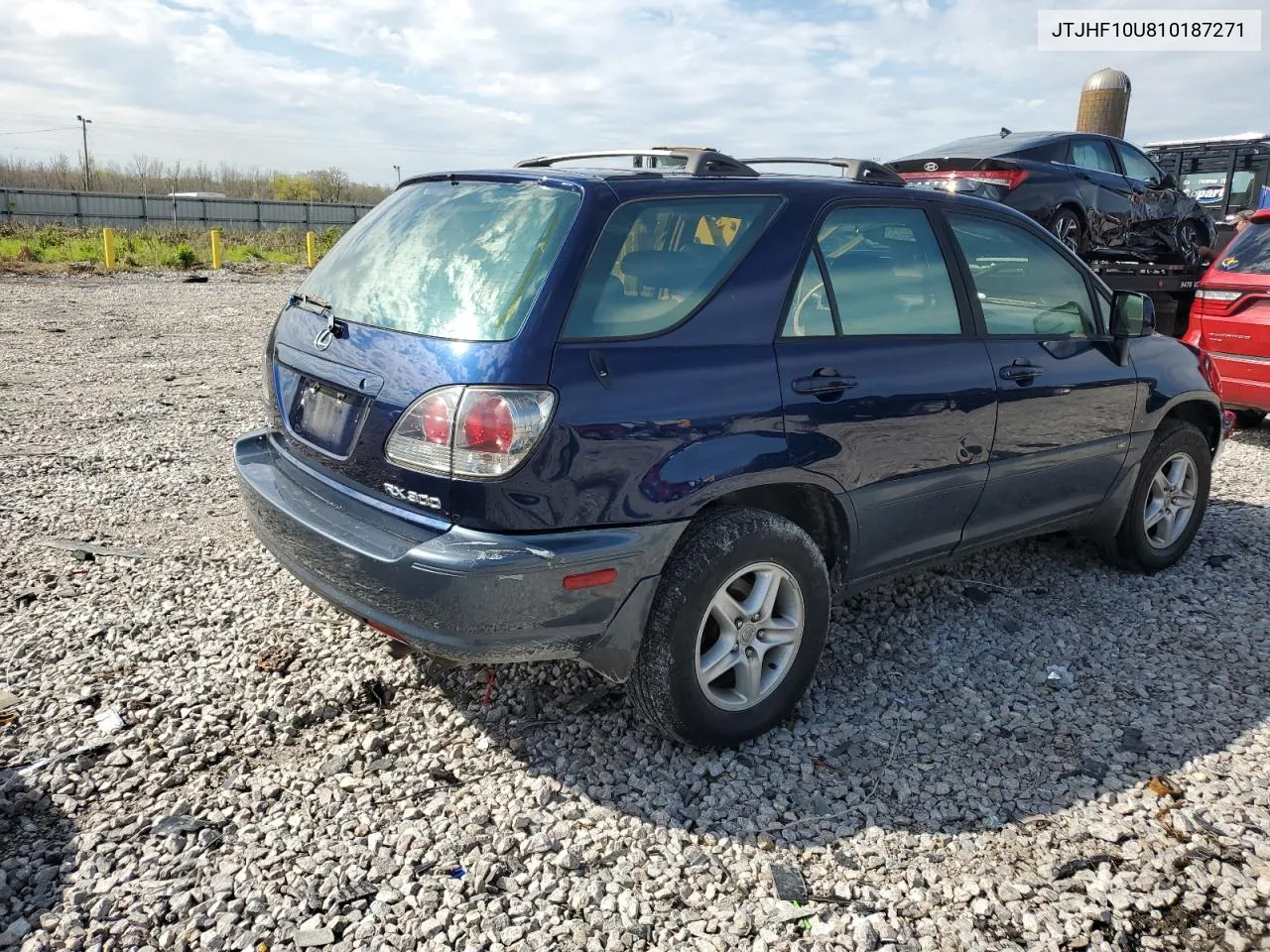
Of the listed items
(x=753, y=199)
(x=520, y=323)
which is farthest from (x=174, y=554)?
(x=753, y=199)

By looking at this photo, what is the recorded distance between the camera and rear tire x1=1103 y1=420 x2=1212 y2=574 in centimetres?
468

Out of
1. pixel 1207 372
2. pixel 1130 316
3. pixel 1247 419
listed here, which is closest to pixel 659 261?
pixel 1130 316

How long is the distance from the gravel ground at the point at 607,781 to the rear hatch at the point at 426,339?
36.7 inches

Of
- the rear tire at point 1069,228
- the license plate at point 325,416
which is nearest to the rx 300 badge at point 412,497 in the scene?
the license plate at point 325,416

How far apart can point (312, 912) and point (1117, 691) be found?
9.82 feet

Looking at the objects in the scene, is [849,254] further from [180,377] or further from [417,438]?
[180,377]

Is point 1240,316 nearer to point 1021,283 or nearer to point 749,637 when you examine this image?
point 1021,283

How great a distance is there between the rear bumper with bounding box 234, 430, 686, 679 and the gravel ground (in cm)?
53

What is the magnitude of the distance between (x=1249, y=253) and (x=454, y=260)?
22.8 ft

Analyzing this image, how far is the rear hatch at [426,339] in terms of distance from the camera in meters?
2.65

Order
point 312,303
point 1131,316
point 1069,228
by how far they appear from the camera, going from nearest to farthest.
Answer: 1. point 312,303
2. point 1131,316
3. point 1069,228

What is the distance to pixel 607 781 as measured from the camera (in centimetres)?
302

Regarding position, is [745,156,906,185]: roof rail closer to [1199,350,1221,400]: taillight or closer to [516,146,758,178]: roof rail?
[516,146,758,178]: roof rail

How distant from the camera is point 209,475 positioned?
19.6 feet
